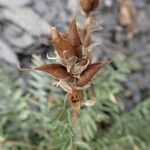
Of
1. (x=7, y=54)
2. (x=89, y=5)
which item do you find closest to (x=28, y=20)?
(x=7, y=54)

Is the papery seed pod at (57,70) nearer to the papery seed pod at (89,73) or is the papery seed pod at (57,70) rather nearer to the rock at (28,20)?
the papery seed pod at (89,73)

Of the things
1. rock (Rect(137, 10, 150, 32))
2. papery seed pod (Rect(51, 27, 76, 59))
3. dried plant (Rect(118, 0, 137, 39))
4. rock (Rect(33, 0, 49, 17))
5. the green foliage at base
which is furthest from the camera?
rock (Rect(137, 10, 150, 32))

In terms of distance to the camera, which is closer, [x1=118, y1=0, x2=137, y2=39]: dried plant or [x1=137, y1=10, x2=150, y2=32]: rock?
[x1=118, y1=0, x2=137, y2=39]: dried plant

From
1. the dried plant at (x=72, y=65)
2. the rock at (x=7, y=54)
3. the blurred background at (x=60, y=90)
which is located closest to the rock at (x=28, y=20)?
the blurred background at (x=60, y=90)

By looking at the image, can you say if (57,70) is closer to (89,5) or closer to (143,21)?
(89,5)

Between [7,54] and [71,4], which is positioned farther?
[71,4]

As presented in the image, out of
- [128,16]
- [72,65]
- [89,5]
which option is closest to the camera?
[72,65]

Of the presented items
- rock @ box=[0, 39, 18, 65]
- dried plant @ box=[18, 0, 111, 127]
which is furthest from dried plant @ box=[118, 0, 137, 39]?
dried plant @ box=[18, 0, 111, 127]

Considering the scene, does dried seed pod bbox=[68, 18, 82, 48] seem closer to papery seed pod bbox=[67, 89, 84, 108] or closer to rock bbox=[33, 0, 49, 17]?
papery seed pod bbox=[67, 89, 84, 108]
